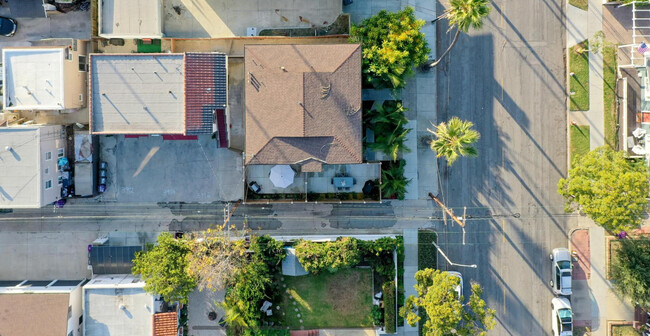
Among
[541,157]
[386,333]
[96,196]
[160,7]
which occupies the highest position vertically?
[160,7]

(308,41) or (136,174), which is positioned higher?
(308,41)

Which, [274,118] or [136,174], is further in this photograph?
[136,174]

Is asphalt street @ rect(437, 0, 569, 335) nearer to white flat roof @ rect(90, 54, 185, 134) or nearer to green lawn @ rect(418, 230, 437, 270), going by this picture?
green lawn @ rect(418, 230, 437, 270)

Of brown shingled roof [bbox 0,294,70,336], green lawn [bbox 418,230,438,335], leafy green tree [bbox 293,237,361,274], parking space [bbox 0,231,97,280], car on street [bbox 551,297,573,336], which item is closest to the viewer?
brown shingled roof [bbox 0,294,70,336]

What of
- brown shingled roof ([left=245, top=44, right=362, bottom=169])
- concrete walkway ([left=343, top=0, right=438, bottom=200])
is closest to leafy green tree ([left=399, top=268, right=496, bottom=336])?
concrete walkway ([left=343, top=0, right=438, bottom=200])

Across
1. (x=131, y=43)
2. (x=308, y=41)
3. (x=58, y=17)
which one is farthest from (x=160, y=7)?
(x=308, y=41)

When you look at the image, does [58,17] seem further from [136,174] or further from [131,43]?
[136,174]

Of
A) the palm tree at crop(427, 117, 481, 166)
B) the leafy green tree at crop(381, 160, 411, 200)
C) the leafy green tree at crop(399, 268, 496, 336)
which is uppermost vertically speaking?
the palm tree at crop(427, 117, 481, 166)

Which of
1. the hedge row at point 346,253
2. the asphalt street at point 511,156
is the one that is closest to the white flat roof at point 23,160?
the hedge row at point 346,253
